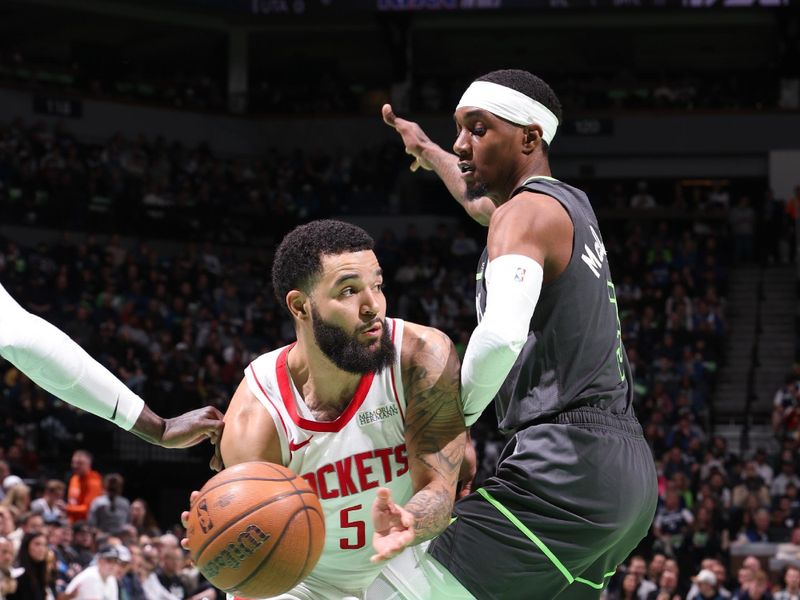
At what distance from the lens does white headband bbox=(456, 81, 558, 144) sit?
437 cm

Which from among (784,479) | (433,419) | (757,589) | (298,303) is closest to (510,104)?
(298,303)

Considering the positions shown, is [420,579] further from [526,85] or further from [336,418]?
[526,85]

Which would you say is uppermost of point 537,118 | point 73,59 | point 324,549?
point 73,59

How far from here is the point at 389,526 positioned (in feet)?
12.4

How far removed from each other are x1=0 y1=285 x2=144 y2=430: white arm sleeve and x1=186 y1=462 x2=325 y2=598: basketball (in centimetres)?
62

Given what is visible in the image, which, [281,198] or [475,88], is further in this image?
[281,198]

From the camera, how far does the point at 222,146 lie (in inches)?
1046

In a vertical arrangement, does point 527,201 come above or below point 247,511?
above

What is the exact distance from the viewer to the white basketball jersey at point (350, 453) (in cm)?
435

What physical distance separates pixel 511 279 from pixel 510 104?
76cm

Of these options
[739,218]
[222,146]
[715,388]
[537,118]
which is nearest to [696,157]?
[739,218]

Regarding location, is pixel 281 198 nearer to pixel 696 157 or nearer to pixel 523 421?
pixel 696 157

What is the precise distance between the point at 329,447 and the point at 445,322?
51.5ft

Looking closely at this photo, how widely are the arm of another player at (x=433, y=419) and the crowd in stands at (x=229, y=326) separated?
6.31 meters
